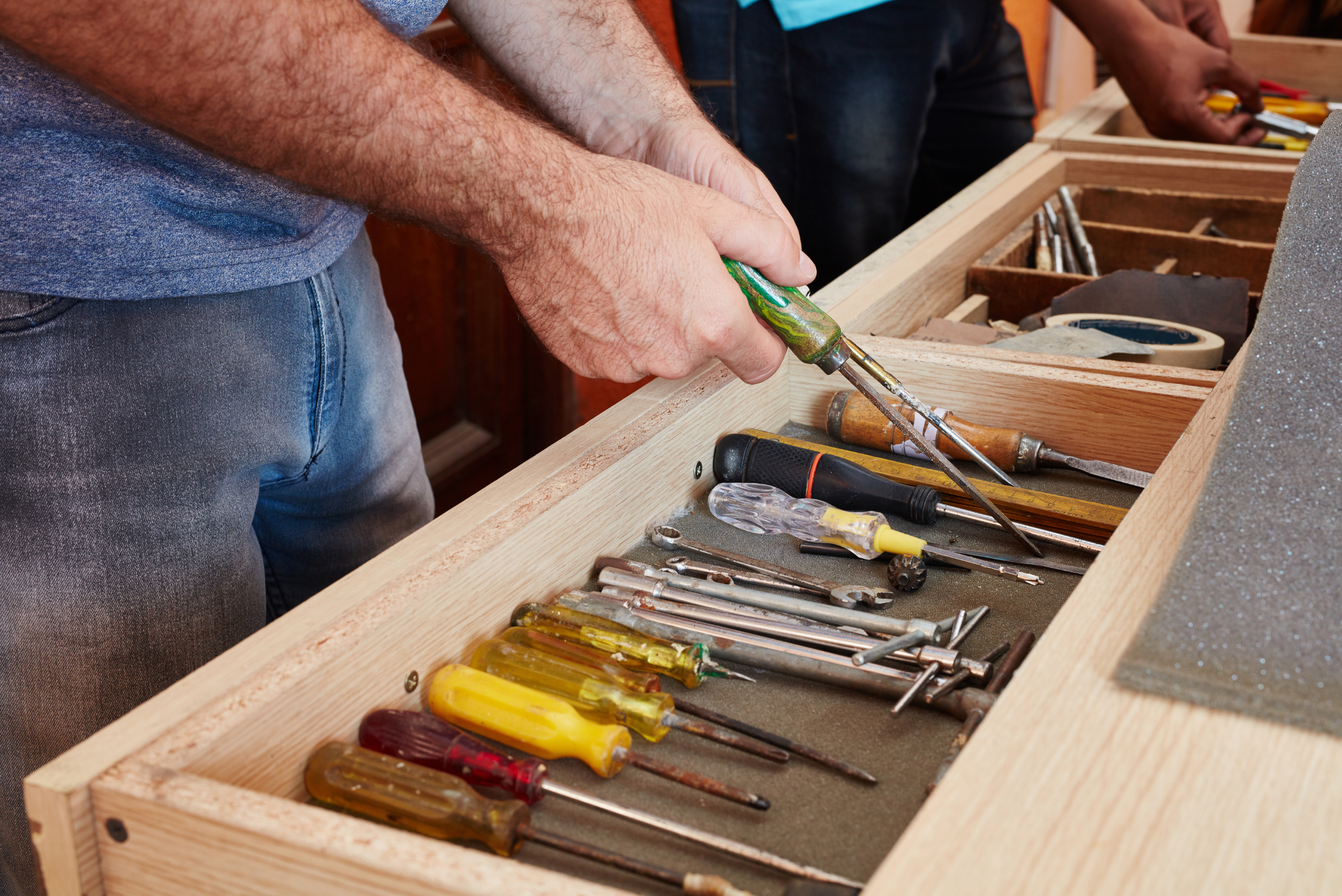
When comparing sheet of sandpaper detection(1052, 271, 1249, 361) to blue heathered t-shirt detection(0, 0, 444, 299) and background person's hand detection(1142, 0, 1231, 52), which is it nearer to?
blue heathered t-shirt detection(0, 0, 444, 299)

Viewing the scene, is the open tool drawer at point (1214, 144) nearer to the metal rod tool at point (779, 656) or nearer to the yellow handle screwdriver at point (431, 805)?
the metal rod tool at point (779, 656)

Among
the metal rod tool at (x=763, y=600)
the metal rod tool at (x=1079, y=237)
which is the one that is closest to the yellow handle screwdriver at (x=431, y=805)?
the metal rod tool at (x=763, y=600)

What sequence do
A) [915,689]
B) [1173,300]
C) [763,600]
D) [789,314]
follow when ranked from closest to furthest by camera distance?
[915,689]
[763,600]
[789,314]
[1173,300]

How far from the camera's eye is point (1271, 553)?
1.89 feet

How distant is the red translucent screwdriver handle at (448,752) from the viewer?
0.61 meters

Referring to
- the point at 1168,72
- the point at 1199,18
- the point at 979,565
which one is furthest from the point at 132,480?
the point at 1199,18

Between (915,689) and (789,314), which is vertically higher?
(789,314)

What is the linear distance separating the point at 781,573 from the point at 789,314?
0.21 meters

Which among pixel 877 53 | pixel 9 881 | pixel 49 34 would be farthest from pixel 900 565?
pixel 877 53

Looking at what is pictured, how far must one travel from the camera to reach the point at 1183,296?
1292mm

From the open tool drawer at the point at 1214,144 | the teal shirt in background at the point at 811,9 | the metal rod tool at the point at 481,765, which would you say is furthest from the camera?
the teal shirt in background at the point at 811,9

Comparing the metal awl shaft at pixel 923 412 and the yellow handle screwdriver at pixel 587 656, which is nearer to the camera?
the yellow handle screwdriver at pixel 587 656

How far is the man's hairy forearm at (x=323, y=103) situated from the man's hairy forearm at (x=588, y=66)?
11.4 inches

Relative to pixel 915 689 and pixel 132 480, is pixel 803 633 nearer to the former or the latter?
pixel 915 689
